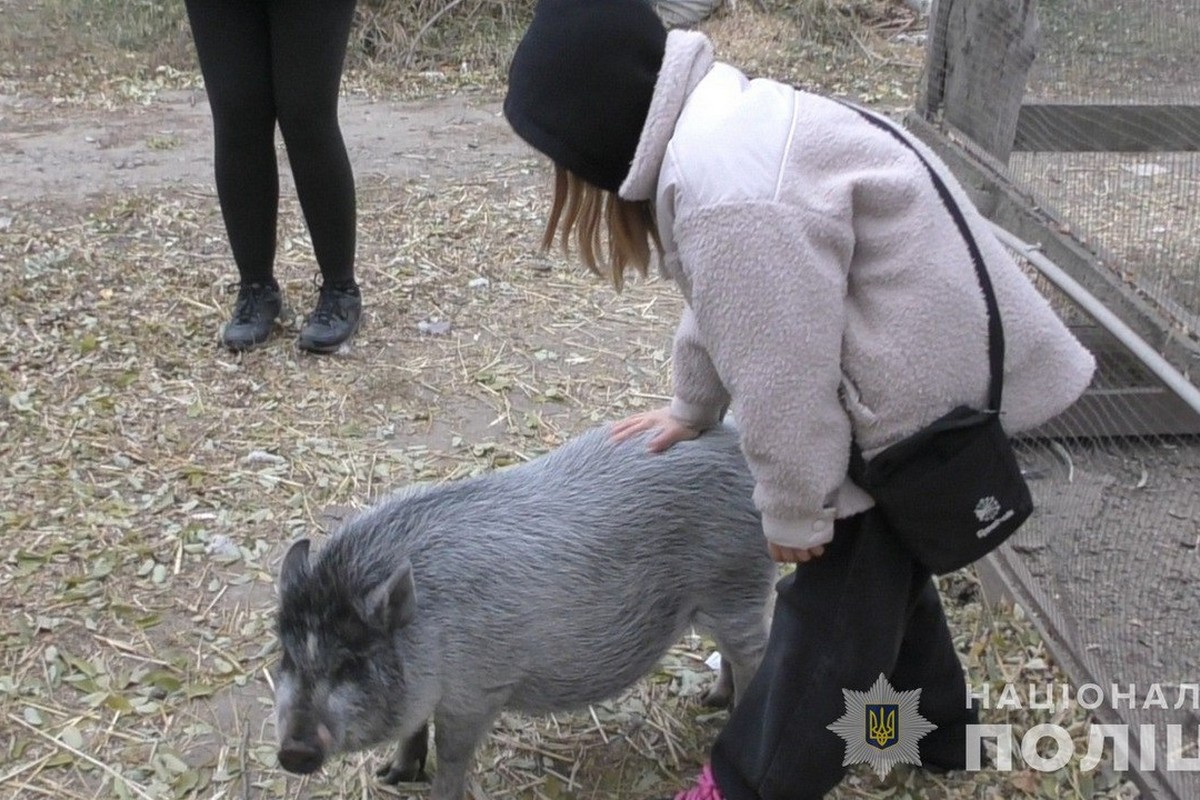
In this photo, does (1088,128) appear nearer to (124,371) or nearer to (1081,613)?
(1081,613)

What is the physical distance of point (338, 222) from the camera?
404cm

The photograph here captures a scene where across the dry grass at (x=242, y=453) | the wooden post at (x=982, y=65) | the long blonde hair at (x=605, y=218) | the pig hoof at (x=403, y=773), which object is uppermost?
the long blonde hair at (x=605, y=218)

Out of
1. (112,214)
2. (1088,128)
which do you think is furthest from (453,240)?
(1088,128)

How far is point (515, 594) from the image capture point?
88.6 inches

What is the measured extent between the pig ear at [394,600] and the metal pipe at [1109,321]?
4.61 ft

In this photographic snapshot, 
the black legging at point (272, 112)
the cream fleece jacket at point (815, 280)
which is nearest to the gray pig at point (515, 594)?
the cream fleece jacket at point (815, 280)

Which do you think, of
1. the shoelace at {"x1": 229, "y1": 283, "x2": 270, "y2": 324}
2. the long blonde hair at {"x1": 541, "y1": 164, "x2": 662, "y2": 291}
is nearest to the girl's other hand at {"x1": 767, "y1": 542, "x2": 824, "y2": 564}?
the long blonde hair at {"x1": 541, "y1": 164, "x2": 662, "y2": 291}

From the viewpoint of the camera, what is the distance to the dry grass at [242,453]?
101 inches

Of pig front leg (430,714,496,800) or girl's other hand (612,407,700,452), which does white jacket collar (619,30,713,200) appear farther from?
pig front leg (430,714,496,800)

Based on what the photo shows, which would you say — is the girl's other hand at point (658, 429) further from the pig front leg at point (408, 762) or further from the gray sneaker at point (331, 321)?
the gray sneaker at point (331, 321)

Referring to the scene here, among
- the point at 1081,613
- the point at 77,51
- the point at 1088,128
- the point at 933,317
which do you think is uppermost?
the point at 933,317

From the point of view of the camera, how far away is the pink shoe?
228 cm

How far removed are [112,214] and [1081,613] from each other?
418cm

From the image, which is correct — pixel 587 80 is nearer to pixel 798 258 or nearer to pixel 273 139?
pixel 798 258
